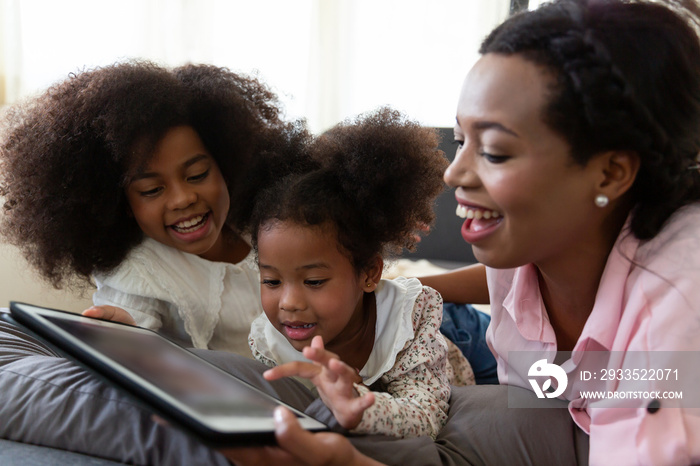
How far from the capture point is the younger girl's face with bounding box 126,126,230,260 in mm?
1311

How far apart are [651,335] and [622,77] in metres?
0.33

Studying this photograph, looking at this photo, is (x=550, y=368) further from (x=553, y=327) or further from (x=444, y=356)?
(x=444, y=356)

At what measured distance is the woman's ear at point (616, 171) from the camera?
0.83 meters

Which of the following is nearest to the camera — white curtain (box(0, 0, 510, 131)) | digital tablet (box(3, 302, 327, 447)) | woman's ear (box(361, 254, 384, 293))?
digital tablet (box(3, 302, 327, 447))

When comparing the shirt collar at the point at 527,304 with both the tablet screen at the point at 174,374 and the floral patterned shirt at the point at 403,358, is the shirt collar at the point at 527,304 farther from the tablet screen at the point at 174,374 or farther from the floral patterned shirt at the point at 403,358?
the tablet screen at the point at 174,374

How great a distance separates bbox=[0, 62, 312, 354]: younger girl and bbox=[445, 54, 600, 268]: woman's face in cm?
48

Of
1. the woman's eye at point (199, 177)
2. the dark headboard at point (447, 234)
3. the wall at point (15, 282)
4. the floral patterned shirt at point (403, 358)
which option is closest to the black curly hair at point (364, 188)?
the floral patterned shirt at point (403, 358)

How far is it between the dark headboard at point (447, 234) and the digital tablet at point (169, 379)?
158 cm

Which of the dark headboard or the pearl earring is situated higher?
the pearl earring

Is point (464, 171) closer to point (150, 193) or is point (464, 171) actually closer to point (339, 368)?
point (339, 368)

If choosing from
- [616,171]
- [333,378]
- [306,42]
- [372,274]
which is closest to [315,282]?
[372,274]

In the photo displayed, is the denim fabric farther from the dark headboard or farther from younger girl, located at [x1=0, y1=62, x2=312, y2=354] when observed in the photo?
the dark headboard

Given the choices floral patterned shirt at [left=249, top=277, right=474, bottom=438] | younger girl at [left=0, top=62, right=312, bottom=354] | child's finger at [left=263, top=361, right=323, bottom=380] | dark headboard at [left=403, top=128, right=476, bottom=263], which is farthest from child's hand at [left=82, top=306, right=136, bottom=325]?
dark headboard at [left=403, top=128, right=476, bottom=263]

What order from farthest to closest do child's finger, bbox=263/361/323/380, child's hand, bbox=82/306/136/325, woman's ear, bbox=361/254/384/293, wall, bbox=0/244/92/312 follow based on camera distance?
wall, bbox=0/244/92/312 < woman's ear, bbox=361/254/384/293 < child's hand, bbox=82/306/136/325 < child's finger, bbox=263/361/323/380
